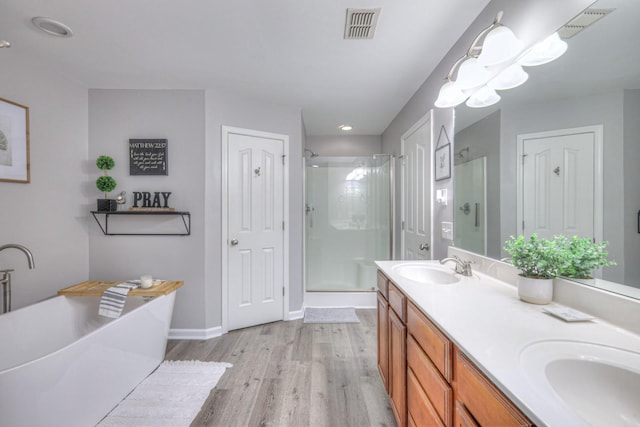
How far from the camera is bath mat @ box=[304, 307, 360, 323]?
3.06m

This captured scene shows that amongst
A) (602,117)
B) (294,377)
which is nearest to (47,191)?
(294,377)

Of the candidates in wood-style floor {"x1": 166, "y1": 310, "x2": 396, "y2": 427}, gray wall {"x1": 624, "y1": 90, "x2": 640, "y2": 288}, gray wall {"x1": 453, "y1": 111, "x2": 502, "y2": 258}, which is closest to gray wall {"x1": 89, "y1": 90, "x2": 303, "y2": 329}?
wood-style floor {"x1": 166, "y1": 310, "x2": 396, "y2": 427}

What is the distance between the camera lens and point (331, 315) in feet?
10.5

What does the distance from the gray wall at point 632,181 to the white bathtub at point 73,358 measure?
241 cm

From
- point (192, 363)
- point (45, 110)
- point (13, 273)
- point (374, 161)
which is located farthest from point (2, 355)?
point (374, 161)

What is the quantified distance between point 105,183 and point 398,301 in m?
2.60

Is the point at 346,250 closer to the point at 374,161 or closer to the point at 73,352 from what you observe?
the point at 374,161

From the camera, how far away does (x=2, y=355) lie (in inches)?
64.8

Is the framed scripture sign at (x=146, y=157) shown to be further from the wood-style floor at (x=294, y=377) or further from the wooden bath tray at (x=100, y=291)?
the wood-style floor at (x=294, y=377)

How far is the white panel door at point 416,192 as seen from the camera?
2350 millimetres

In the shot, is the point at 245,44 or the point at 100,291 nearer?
the point at 245,44

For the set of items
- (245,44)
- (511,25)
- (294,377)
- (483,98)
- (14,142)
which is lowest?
(294,377)

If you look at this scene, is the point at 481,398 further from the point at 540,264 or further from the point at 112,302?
the point at 112,302

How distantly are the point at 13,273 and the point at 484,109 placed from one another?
339 centimetres
